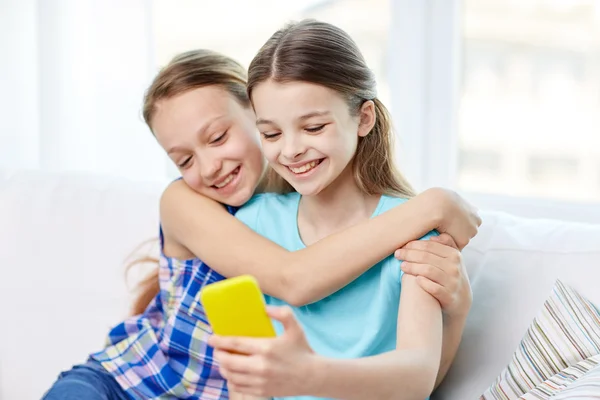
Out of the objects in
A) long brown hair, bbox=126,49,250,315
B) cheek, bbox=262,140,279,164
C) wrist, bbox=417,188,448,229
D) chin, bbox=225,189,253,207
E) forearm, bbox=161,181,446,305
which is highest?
long brown hair, bbox=126,49,250,315

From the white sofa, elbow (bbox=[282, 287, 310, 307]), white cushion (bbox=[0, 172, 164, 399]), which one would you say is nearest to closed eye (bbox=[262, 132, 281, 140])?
elbow (bbox=[282, 287, 310, 307])

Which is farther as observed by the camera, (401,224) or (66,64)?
(66,64)

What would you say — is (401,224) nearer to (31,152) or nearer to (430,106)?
(430,106)

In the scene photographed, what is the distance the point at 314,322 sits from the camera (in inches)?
59.0

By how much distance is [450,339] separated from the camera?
1.47 m

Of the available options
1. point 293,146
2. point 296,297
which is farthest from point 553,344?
point 293,146

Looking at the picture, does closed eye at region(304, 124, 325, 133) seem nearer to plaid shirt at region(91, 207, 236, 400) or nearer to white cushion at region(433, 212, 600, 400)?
plaid shirt at region(91, 207, 236, 400)

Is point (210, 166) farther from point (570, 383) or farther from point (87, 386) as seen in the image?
point (570, 383)

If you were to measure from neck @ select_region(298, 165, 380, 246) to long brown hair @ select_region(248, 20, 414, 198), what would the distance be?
2cm

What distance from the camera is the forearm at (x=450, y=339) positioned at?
1450 mm

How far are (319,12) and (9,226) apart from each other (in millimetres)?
1240

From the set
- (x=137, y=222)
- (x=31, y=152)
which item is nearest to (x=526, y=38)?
(x=137, y=222)

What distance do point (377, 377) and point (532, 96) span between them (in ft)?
5.00

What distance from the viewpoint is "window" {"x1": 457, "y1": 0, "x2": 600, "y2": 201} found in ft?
7.67
